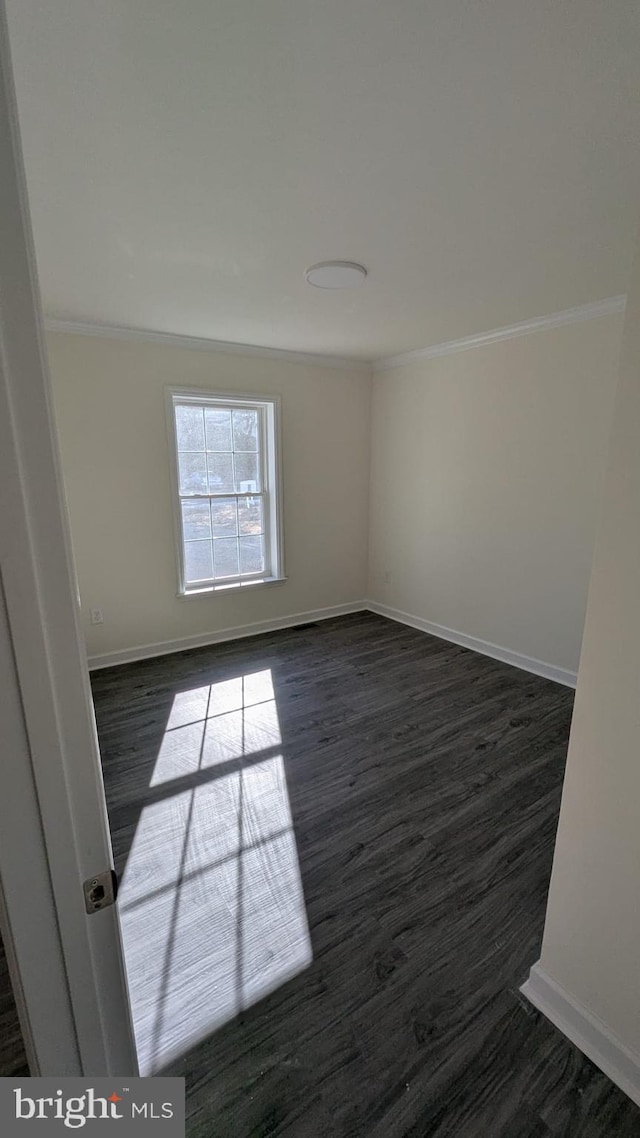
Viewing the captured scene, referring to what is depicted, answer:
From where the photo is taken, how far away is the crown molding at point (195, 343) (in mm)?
3062

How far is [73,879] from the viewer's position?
1.96 feet

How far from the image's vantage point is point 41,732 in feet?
1.76

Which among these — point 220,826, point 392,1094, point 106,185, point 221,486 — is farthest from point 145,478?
point 392,1094

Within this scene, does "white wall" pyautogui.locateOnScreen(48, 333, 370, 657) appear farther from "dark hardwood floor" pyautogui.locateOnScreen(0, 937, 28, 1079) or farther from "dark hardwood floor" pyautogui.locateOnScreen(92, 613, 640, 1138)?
"dark hardwood floor" pyautogui.locateOnScreen(0, 937, 28, 1079)

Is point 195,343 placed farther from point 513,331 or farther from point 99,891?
point 99,891

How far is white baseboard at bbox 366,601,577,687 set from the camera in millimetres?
3264

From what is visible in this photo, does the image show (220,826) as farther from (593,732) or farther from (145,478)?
(145,478)

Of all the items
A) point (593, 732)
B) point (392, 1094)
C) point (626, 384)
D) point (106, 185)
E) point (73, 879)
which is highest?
point (106, 185)

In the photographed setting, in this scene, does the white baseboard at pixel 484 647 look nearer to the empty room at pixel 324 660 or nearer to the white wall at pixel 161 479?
the empty room at pixel 324 660

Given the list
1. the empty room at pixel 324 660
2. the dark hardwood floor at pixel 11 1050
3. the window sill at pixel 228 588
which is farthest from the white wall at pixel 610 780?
the window sill at pixel 228 588

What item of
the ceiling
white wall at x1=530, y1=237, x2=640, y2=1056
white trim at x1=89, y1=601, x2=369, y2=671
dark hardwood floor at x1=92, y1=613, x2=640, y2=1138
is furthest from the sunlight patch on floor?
the ceiling

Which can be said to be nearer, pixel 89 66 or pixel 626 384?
pixel 626 384

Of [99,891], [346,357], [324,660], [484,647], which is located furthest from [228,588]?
[99,891]

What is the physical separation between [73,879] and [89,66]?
1706mm
